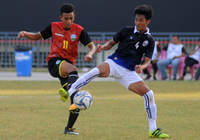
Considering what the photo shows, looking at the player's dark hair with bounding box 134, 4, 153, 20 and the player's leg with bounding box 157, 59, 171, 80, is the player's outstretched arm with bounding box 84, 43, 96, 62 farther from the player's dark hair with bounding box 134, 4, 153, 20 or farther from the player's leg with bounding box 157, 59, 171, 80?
the player's leg with bounding box 157, 59, 171, 80

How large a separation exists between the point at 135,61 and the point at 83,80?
0.94 m

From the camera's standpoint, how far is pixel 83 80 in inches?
287

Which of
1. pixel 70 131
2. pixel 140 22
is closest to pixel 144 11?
pixel 140 22

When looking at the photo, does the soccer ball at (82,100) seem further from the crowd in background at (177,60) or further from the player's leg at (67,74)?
the crowd in background at (177,60)

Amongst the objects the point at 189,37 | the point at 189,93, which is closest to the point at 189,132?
the point at 189,93

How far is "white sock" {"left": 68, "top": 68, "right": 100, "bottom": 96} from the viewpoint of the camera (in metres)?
7.28

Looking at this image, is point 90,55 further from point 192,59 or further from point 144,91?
point 192,59

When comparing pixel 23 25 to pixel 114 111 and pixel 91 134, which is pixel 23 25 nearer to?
pixel 114 111

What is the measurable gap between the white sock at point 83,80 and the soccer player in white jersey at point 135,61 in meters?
0.02

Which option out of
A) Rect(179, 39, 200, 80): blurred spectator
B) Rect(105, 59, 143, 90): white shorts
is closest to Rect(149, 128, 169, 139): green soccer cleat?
Rect(105, 59, 143, 90): white shorts

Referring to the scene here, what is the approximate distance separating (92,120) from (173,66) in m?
10.7

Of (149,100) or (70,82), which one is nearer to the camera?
(149,100)

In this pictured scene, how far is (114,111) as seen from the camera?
1055 cm

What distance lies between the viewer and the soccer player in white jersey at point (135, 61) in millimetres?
7500
